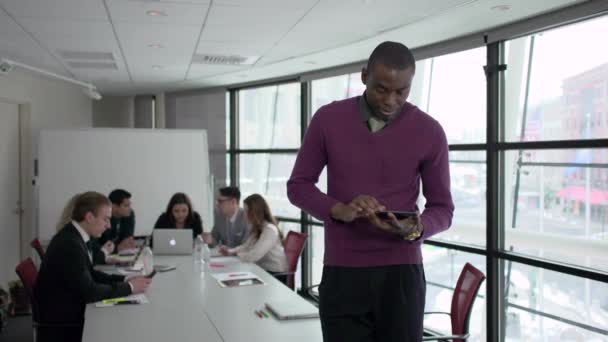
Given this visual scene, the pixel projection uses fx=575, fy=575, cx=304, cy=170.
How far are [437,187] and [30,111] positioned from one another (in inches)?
262

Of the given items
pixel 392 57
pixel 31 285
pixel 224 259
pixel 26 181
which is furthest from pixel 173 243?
pixel 392 57

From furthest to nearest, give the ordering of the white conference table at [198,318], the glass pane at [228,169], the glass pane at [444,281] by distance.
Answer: the glass pane at [228,169] → the glass pane at [444,281] → the white conference table at [198,318]

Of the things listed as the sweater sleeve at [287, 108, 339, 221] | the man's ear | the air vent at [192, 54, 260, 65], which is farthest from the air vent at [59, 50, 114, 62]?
the sweater sleeve at [287, 108, 339, 221]

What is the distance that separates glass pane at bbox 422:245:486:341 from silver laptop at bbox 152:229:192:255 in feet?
7.22

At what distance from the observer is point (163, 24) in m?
4.43

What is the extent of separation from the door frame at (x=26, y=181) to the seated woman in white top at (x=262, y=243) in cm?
313

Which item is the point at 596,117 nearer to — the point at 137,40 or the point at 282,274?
the point at 282,274

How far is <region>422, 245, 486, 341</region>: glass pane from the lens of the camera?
211 inches

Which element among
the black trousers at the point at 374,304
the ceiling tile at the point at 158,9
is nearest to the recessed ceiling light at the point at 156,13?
the ceiling tile at the point at 158,9

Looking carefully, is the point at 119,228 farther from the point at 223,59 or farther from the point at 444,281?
the point at 444,281

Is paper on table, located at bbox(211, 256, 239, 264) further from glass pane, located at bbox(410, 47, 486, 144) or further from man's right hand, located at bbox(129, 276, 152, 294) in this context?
glass pane, located at bbox(410, 47, 486, 144)

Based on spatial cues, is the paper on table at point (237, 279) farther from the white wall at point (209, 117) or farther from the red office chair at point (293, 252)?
the white wall at point (209, 117)

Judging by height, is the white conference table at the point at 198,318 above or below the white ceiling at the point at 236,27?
below

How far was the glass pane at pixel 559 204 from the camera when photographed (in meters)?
4.07
